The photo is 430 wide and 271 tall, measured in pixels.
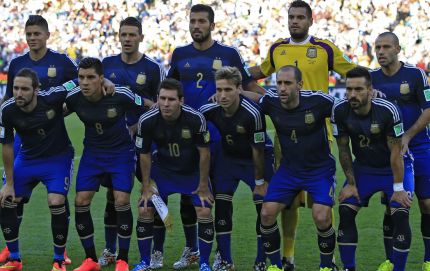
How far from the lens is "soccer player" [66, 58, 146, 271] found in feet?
26.0

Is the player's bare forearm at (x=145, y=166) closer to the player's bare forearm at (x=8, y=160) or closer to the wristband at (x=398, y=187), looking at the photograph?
the player's bare forearm at (x=8, y=160)

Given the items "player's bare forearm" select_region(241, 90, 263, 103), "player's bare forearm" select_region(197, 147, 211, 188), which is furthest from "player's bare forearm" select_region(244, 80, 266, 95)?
"player's bare forearm" select_region(197, 147, 211, 188)

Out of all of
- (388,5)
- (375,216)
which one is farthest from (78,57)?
(375,216)

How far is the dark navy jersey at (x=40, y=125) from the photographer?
795 centimetres

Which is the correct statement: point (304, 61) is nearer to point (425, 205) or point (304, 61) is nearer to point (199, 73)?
point (199, 73)

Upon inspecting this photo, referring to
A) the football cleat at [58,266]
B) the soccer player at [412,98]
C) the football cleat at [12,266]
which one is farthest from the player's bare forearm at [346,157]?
the football cleat at [12,266]

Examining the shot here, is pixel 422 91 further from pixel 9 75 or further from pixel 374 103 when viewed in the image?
pixel 9 75

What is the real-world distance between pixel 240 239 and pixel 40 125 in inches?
115

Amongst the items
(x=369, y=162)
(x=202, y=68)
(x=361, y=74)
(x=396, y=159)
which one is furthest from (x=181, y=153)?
(x=396, y=159)

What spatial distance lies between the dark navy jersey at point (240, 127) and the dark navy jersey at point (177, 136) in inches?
9.7

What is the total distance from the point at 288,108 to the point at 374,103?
0.76 metres

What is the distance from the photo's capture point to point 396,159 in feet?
23.7

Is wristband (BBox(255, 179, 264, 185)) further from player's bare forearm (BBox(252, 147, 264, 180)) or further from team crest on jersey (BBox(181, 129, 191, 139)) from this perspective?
team crest on jersey (BBox(181, 129, 191, 139))

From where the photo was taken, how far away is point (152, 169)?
8180mm
